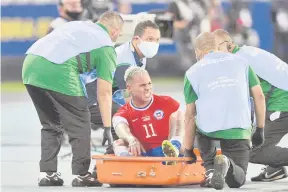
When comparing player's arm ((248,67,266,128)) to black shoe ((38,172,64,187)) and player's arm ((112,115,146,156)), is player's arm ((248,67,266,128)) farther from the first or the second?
black shoe ((38,172,64,187))

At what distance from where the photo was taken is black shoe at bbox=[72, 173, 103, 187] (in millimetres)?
11062

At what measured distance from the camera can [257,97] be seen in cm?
1036

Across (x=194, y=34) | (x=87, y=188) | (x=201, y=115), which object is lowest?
(x=87, y=188)

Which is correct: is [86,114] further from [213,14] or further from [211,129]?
[213,14]

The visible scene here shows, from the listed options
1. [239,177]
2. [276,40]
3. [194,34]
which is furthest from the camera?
[276,40]

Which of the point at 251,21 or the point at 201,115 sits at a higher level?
the point at 251,21

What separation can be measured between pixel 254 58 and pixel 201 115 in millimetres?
1387

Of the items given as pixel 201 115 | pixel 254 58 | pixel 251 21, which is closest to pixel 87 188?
pixel 201 115

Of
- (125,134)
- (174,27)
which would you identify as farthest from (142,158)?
(174,27)

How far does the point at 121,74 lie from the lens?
1190 cm

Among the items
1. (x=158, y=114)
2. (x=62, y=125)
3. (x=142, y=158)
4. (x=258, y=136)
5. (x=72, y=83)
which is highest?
(x=72, y=83)

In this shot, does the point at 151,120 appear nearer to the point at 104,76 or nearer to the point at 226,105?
the point at 104,76

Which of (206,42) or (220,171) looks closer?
Result: (220,171)

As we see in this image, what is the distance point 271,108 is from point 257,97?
129 centimetres
